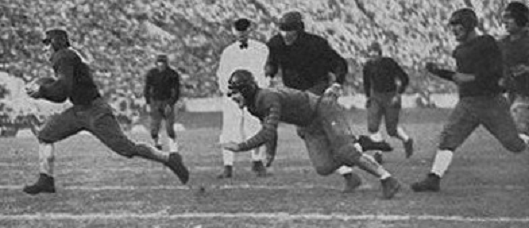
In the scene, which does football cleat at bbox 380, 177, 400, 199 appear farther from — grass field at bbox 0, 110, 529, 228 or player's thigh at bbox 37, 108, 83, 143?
player's thigh at bbox 37, 108, 83, 143

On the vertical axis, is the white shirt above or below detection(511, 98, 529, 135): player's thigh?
above

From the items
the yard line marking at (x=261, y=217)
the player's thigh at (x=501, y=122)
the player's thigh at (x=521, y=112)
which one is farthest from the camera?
the player's thigh at (x=521, y=112)

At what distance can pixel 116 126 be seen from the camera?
35.1 feet

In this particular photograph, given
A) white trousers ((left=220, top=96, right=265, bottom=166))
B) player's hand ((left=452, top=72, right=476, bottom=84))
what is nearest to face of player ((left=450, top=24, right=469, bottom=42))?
player's hand ((left=452, top=72, right=476, bottom=84))

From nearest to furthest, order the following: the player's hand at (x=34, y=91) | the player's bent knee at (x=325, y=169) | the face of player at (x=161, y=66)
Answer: the player's bent knee at (x=325, y=169)
the player's hand at (x=34, y=91)
the face of player at (x=161, y=66)

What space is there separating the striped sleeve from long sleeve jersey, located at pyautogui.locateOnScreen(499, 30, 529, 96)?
386 centimetres

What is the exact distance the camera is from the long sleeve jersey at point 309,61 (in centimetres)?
1127

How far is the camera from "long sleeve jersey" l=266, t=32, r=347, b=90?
37.0ft

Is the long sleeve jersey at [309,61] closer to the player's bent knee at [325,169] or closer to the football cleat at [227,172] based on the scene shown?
the player's bent knee at [325,169]

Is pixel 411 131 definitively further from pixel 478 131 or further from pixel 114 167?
pixel 114 167

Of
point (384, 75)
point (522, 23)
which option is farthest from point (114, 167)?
point (522, 23)

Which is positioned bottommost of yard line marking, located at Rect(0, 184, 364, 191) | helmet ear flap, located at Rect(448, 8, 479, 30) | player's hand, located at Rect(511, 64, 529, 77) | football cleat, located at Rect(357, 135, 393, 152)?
yard line marking, located at Rect(0, 184, 364, 191)

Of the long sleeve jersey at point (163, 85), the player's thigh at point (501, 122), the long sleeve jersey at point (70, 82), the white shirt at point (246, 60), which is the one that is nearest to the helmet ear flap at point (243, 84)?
the long sleeve jersey at point (70, 82)

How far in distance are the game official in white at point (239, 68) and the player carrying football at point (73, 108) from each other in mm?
2260
